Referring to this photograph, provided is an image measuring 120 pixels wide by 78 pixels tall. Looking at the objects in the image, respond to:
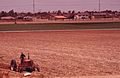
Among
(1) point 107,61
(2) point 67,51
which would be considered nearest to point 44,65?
(1) point 107,61

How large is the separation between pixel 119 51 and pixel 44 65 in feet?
24.8

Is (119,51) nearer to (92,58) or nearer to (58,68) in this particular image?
(92,58)

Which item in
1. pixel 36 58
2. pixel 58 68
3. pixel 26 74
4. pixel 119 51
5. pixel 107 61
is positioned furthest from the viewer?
pixel 119 51

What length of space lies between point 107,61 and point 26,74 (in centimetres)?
616

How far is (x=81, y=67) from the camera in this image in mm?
16234

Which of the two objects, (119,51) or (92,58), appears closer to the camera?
(92,58)

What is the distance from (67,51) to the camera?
2308 cm

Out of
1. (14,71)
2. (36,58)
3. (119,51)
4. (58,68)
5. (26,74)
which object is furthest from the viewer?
(119,51)

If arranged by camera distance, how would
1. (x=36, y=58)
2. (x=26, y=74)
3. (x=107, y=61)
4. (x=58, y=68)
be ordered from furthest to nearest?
(x=36, y=58)
(x=107, y=61)
(x=58, y=68)
(x=26, y=74)

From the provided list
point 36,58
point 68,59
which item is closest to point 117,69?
point 68,59

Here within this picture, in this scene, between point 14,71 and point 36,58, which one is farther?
point 36,58

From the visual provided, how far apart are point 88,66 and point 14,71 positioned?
159 inches

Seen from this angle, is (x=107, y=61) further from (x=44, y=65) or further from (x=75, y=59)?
(x=44, y=65)

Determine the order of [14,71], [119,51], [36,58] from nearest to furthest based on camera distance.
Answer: [14,71] < [36,58] < [119,51]
